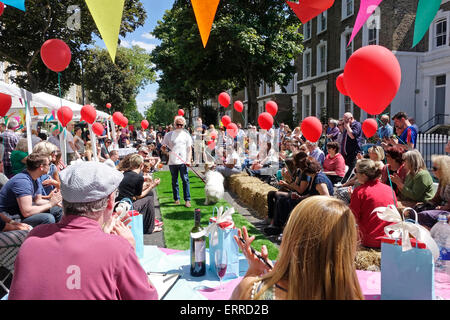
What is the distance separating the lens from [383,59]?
280 cm

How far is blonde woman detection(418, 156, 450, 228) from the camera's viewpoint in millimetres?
4047

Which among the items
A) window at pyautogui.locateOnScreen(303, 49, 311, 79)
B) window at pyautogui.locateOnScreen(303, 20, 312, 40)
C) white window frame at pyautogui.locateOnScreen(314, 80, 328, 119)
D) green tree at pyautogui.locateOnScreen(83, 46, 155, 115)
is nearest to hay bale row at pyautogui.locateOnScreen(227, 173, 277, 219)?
white window frame at pyautogui.locateOnScreen(314, 80, 328, 119)

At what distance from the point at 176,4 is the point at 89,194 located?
20.3m

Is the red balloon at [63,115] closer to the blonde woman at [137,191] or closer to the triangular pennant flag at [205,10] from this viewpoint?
the blonde woman at [137,191]

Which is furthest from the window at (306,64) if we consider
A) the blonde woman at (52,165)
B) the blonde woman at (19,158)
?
the blonde woman at (19,158)

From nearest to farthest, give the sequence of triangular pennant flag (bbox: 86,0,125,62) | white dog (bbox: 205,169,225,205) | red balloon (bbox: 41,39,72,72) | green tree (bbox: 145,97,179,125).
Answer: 1. triangular pennant flag (bbox: 86,0,125,62)
2. red balloon (bbox: 41,39,72,72)
3. white dog (bbox: 205,169,225,205)
4. green tree (bbox: 145,97,179,125)

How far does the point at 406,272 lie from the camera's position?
190 centimetres

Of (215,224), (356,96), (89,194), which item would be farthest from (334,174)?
(89,194)

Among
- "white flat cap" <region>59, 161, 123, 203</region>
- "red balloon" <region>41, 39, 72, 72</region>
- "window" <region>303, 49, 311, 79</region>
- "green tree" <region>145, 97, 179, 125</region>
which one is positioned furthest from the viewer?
"green tree" <region>145, 97, 179, 125</region>

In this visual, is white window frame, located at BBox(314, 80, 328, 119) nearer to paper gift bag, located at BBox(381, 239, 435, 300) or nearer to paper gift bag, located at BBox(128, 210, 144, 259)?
paper gift bag, located at BBox(128, 210, 144, 259)

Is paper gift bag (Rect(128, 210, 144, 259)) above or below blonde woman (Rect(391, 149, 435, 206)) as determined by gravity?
below

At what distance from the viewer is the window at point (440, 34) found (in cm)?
1641

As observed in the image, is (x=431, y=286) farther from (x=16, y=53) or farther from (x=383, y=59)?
(x=16, y=53)

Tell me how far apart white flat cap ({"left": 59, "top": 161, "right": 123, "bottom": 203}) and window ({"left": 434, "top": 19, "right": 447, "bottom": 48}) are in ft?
64.1
